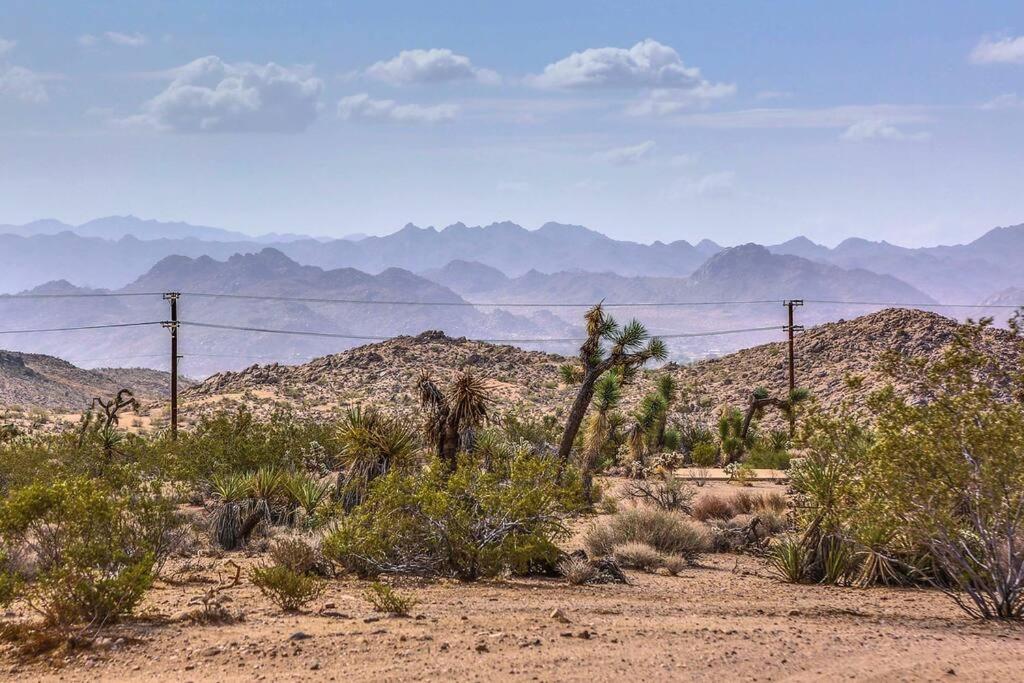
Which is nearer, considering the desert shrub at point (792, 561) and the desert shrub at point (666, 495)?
the desert shrub at point (792, 561)

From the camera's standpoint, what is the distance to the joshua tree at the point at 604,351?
24.6m

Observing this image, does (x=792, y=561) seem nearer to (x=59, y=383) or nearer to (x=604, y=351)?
(x=604, y=351)

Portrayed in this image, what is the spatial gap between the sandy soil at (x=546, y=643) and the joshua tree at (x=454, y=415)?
6696 mm

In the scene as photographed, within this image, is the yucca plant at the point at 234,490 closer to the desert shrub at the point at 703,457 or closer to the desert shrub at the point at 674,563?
the desert shrub at the point at 674,563

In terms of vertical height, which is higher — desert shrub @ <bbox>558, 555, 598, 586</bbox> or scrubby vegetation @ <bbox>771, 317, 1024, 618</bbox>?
scrubby vegetation @ <bbox>771, 317, 1024, 618</bbox>

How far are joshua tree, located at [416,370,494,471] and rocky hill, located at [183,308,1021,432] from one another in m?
36.1

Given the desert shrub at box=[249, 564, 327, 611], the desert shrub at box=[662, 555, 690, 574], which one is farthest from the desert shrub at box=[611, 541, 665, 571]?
the desert shrub at box=[249, 564, 327, 611]

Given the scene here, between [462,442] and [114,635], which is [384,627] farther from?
[462,442]

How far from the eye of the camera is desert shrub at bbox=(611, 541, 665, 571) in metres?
19.1

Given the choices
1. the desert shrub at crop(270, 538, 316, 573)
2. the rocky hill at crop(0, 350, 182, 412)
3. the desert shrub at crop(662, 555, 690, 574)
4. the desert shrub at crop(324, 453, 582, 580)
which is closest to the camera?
the desert shrub at crop(270, 538, 316, 573)

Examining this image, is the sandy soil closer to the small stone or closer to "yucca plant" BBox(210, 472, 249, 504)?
the small stone

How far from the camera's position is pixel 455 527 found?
55.2 ft

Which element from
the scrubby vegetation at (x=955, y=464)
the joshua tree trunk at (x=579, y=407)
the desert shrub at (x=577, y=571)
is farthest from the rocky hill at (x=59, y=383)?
the scrubby vegetation at (x=955, y=464)

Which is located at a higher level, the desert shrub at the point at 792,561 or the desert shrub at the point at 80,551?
the desert shrub at the point at 80,551
